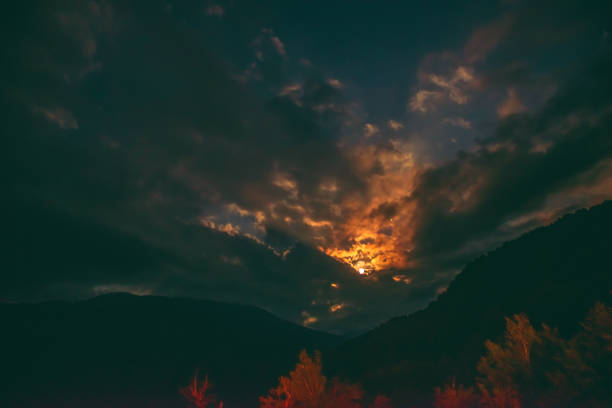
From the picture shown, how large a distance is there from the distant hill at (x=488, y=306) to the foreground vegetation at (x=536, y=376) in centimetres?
4475

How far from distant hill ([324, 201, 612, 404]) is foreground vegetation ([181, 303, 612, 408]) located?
44.7 meters

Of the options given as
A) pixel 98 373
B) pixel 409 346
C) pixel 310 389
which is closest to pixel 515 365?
pixel 310 389

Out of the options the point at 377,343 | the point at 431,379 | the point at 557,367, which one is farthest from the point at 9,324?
the point at 557,367

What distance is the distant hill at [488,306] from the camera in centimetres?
8538

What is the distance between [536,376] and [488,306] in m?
98.9

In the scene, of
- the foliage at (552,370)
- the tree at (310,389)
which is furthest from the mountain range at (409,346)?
the tree at (310,389)

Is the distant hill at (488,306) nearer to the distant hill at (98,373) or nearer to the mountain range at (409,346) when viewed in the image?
the mountain range at (409,346)

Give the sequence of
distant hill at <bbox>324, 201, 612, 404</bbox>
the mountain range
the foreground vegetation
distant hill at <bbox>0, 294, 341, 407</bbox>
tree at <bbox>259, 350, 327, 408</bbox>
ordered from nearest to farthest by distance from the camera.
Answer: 1. the foreground vegetation
2. tree at <bbox>259, 350, 327, 408</bbox>
3. distant hill at <bbox>324, 201, 612, 404</bbox>
4. the mountain range
5. distant hill at <bbox>0, 294, 341, 407</bbox>

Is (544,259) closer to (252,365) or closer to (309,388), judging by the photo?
(309,388)

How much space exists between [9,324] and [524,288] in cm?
26512

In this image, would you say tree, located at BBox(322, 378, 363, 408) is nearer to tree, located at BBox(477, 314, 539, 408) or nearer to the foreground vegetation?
the foreground vegetation

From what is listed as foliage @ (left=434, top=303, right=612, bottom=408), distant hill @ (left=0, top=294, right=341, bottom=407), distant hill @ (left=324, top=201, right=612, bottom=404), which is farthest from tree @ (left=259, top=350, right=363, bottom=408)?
distant hill @ (left=0, top=294, right=341, bottom=407)

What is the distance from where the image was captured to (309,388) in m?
37.7

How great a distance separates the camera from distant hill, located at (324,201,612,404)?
3361 inches
